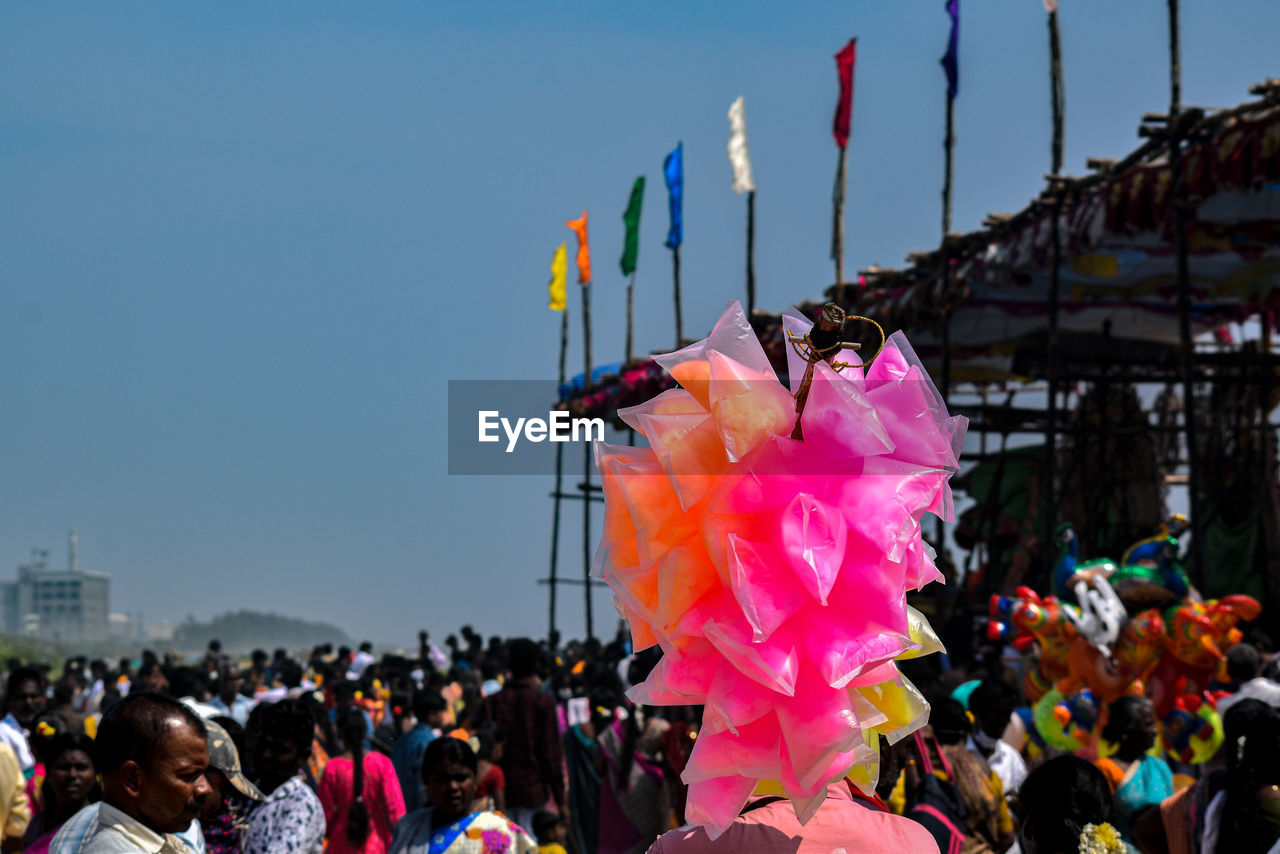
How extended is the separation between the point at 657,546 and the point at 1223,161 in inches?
338

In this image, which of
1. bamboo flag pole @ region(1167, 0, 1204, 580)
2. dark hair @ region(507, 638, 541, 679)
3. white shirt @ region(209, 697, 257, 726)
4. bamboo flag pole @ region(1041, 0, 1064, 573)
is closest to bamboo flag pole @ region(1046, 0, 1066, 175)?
bamboo flag pole @ region(1041, 0, 1064, 573)

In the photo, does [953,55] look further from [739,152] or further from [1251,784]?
[1251,784]

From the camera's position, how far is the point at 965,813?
5.55m

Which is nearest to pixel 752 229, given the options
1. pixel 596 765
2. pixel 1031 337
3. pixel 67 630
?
pixel 1031 337

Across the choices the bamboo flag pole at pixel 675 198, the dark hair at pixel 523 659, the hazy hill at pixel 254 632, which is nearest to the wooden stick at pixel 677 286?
the bamboo flag pole at pixel 675 198

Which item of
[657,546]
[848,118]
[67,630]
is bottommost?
[67,630]

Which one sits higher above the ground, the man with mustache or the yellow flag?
the yellow flag

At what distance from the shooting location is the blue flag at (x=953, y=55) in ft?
50.9

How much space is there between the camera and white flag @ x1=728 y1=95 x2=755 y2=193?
18.3 metres

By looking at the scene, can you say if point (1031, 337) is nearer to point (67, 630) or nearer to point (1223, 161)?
point (1223, 161)

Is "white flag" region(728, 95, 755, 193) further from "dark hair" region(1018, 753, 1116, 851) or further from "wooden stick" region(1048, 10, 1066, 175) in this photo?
"dark hair" region(1018, 753, 1116, 851)

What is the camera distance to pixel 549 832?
8875mm

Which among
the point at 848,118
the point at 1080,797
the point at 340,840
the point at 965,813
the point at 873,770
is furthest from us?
the point at 848,118

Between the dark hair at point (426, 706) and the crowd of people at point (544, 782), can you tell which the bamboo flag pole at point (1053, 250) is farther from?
the dark hair at point (426, 706)
